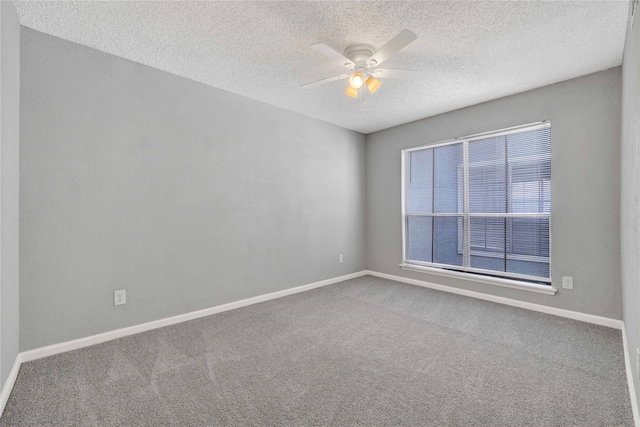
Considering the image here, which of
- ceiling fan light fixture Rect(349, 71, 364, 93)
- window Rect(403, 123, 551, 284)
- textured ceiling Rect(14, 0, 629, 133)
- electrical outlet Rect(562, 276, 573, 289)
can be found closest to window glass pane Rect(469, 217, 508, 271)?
window Rect(403, 123, 551, 284)

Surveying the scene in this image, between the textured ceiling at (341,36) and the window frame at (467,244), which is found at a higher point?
the textured ceiling at (341,36)

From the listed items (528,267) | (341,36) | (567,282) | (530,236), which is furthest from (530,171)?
(341,36)

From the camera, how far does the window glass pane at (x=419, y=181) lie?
434 centimetres

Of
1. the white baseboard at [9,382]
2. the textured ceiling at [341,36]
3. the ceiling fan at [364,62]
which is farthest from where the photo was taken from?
the ceiling fan at [364,62]

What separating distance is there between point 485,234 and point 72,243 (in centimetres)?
433

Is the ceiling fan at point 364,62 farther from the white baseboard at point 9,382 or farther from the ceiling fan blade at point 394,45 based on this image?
the white baseboard at point 9,382

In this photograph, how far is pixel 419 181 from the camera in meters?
4.46

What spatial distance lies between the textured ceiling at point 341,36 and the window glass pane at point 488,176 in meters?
0.73

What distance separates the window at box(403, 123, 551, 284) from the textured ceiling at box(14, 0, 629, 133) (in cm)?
79

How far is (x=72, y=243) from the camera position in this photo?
2316 millimetres

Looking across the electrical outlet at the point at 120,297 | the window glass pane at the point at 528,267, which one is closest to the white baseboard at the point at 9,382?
the electrical outlet at the point at 120,297

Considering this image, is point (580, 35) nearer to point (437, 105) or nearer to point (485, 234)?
point (437, 105)

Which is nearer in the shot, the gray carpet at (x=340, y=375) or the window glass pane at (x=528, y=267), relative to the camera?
the gray carpet at (x=340, y=375)

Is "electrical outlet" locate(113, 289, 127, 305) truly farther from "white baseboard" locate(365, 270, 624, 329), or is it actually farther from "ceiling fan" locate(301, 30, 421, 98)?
"white baseboard" locate(365, 270, 624, 329)
